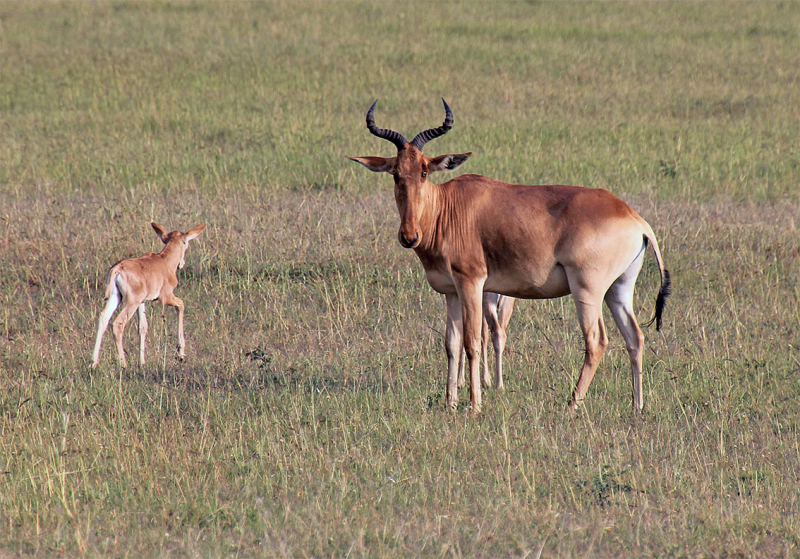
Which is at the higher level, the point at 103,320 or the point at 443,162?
the point at 443,162

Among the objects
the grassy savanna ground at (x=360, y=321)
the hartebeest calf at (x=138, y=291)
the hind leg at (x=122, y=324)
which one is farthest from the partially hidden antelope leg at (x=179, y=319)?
the hind leg at (x=122, y=324)

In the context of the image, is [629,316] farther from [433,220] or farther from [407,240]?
[407,240]

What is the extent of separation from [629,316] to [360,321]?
2875 mm

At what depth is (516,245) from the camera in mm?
7316

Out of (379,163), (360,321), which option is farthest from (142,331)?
(379,163)

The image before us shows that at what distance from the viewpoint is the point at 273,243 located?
11.2m

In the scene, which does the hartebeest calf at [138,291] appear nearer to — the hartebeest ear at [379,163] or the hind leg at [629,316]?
the hartebeest ear at [379,163]

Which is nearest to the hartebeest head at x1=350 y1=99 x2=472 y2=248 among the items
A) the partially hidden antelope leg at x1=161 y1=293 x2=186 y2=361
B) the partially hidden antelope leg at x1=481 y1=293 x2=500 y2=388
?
the partially hidden antelope leg at x1=481 y1=293 x2=500 y2=388

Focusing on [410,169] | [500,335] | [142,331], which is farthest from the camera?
[142,331]

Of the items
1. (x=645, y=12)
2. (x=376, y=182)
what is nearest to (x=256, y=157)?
(x=376, y=182)

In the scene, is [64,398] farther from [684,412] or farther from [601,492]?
[684,412]

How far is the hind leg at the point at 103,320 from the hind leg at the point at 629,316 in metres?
4.34

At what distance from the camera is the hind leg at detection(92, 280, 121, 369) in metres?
8.11

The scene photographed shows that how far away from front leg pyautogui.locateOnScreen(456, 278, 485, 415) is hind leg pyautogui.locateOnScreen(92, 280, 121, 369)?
318 cm
